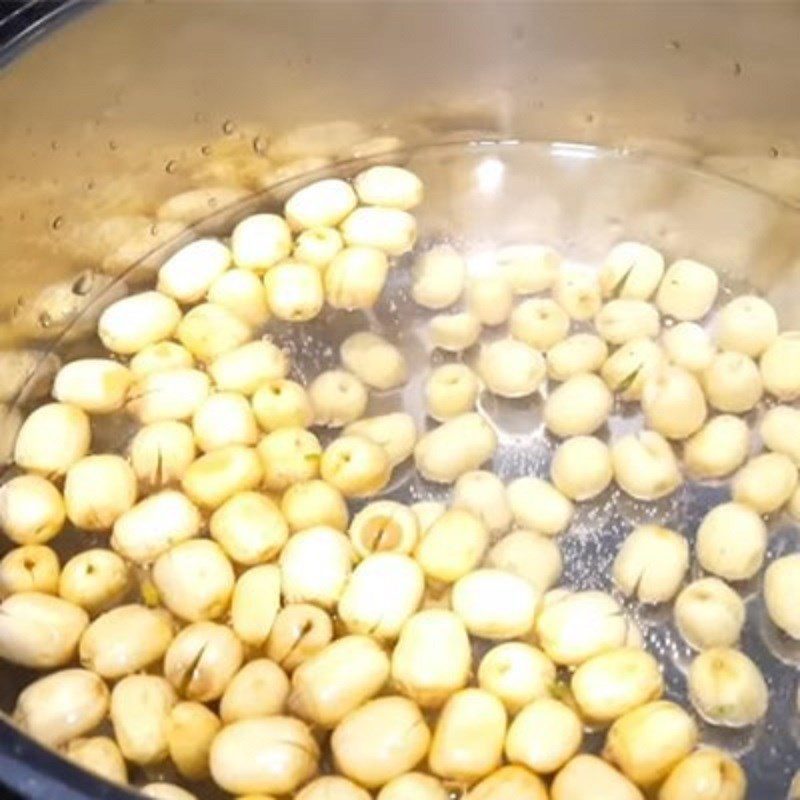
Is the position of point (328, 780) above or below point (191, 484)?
below

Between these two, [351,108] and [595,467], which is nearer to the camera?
[595,467]

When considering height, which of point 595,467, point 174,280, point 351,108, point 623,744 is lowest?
point 623,744

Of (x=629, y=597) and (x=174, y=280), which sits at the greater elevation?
(x=174, y=280)

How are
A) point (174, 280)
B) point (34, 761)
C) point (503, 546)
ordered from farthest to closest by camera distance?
point (174, 280) → point (503, 546) → point (34, 761)

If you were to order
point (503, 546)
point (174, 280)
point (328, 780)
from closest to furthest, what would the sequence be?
point (328, 780) < point (503, 546) < point (174, 280)

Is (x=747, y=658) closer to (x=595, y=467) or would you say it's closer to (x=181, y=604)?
(x=595, y=467)

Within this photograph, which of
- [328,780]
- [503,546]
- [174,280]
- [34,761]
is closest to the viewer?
[34,761]

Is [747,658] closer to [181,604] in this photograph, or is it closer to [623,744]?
→ [623,744]

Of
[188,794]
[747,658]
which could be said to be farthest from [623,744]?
[188,794]

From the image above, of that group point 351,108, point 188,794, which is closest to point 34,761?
point 188,794
